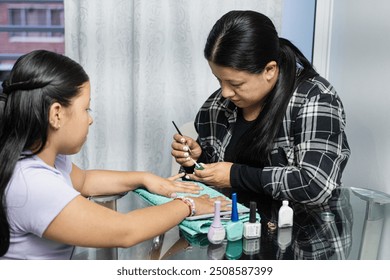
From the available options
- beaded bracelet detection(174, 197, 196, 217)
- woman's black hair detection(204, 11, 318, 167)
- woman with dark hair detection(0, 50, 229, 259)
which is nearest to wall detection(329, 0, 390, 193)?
woman's black hair detection(204, 11, 318, 167)

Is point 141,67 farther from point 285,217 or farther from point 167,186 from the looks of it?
point 285,217

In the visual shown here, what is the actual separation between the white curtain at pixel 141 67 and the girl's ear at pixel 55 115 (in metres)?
1.24

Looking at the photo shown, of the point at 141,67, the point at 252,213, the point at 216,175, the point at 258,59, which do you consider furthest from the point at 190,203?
the point at 141,67

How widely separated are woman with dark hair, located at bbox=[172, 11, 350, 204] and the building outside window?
5.23 ft

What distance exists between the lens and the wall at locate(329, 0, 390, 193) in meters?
1.74

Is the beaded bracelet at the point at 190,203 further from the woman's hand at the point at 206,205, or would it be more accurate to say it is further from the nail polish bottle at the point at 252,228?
the nail polish bottle at the point at 252,228

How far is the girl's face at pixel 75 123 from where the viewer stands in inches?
41.0

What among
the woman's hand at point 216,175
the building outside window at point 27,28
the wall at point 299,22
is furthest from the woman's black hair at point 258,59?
the building outside window at point 27,28

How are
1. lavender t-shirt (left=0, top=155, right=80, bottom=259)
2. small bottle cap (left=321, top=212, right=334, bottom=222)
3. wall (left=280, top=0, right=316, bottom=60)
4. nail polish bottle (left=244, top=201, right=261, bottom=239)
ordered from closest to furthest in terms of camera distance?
lavender t-shirt (left=0, top=155, right=80, bottom=259) < nail polish bottle (left=244, top=201, right=261, bottom=239) < small bottle cap (left=321, top=212, right=334, bottom=222) < wall (left=280, top=0, right=316, bottom=60)

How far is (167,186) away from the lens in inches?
52.2

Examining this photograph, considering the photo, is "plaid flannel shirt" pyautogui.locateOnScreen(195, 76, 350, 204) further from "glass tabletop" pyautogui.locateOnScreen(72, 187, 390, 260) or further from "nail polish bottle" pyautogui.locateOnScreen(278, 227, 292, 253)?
"nail polish bottle" pyautogui.locateOnScreen(278, 227, 292, 253)

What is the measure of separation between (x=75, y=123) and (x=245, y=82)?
53cm
